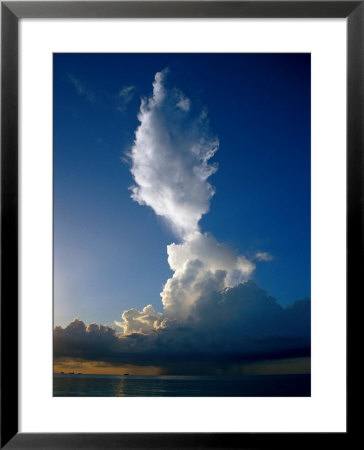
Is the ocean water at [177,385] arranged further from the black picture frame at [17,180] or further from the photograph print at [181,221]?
the black picture frame at [17,180]

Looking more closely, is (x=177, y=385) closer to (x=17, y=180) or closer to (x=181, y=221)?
(x=181, y=221)

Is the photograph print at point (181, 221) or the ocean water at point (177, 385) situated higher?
the photograph print at point (181, 221)

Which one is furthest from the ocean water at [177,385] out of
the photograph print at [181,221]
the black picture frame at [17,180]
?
the black picture frame at [17,180]

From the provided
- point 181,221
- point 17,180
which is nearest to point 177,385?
point 181,221

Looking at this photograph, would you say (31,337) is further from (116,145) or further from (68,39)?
(68,39)

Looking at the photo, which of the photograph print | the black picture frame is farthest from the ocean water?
the black picture frame

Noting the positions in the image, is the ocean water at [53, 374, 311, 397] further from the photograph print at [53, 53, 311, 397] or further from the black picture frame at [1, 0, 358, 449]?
the black picture frame at [1, 0, 358, 449]

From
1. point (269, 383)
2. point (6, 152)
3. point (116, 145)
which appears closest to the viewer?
point (6, 152)

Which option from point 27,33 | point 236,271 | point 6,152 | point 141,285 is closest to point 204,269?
point 236,271
